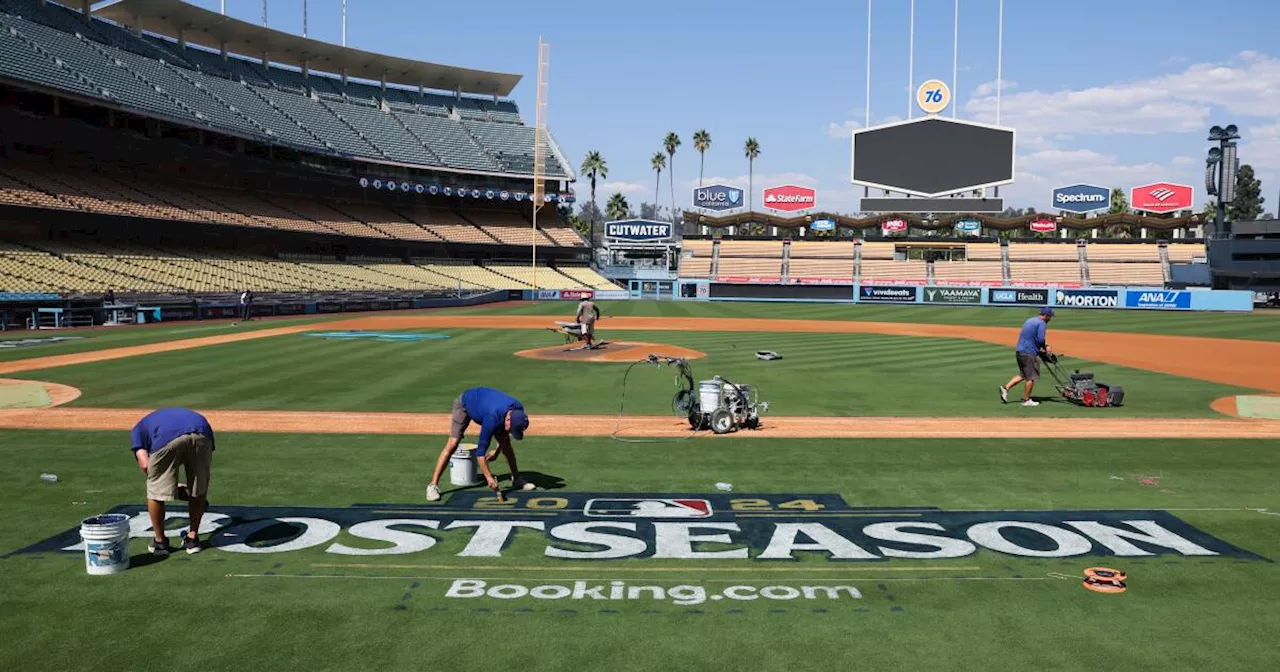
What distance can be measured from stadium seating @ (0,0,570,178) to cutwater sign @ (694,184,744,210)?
59.5 feet

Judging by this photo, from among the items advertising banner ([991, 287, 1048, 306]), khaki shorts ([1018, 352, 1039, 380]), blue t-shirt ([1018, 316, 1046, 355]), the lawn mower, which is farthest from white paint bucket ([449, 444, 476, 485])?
advertising banner ([991, 287, 1048, 306])

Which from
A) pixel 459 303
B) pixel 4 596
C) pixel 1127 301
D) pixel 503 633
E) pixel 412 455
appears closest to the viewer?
pixel 503 633

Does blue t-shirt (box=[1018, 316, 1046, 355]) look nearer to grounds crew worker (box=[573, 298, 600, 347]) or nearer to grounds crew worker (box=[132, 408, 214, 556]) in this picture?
grounds crew worker (box=[573, 298, 600, 347])

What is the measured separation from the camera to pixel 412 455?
43.9 feet

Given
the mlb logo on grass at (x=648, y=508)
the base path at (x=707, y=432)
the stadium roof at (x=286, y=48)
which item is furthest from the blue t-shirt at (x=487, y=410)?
the stadium roof at (x=286, y=48)

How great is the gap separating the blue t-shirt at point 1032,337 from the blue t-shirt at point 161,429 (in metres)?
16.6

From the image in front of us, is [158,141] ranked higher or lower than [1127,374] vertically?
higher

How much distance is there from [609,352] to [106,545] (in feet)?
71.3

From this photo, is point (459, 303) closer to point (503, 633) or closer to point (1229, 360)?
point (1229, 360)

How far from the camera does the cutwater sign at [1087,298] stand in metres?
70.2

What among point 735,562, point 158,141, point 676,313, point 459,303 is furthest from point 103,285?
point 735,562

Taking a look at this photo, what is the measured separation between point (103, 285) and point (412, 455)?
45.1 metres

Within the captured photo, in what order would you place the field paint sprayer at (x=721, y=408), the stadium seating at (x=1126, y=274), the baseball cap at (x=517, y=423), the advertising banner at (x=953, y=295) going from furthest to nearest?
the stadium seating at (x=1126, y=274), the advertising banner at (x=953, y=295), the field paint sprayer at (x=721, y=408), the baseball cap at (x=517, y=423)

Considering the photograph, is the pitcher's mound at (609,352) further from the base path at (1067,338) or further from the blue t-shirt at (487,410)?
the blue t-shirt at (487,410)
